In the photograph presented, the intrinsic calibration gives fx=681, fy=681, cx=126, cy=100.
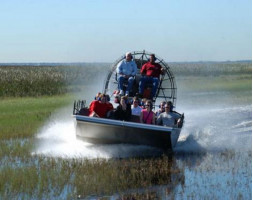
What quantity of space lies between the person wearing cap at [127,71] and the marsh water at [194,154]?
213cm

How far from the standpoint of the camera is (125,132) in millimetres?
16969

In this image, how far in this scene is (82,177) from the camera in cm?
1359

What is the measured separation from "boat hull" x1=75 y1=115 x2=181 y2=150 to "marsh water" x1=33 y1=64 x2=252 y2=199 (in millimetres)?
190

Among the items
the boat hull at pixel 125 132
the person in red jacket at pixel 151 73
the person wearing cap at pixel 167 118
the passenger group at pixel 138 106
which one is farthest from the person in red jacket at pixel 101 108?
the person in red jacket at pixel 151 73

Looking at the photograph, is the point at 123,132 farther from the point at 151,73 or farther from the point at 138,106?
the point at 151,73

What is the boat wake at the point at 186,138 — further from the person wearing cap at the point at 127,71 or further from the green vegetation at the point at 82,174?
the person wearing cap at the point at 127,71

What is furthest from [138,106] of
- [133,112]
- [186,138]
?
[186,138]

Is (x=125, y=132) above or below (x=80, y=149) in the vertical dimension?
above

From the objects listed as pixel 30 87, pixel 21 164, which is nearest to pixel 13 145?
pixel 21 164

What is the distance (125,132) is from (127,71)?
3862mm

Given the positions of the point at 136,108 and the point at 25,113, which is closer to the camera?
the point at 136,108

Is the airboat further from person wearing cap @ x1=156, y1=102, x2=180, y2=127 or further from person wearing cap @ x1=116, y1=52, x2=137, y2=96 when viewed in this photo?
person wearing cap @ x1=116, y1=52, x2=137, y2=96

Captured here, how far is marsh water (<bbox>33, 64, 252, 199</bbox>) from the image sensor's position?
12.6 metres

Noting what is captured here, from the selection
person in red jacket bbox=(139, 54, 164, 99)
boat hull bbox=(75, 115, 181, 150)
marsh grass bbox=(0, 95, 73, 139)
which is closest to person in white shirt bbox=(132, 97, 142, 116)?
boat hull bbox=(75, 115, 181, 150)
